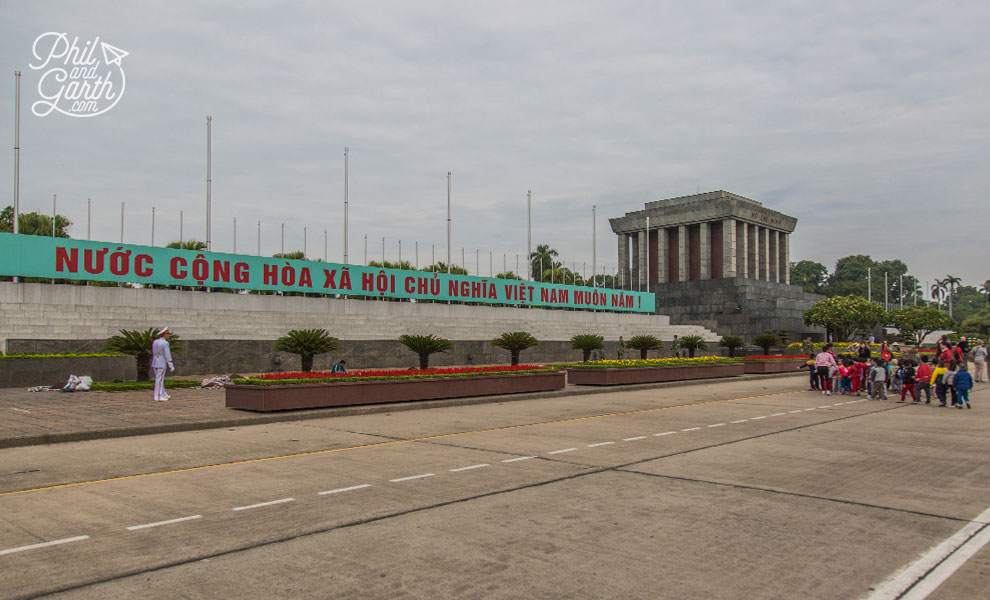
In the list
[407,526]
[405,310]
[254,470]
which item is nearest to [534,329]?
[405,310]

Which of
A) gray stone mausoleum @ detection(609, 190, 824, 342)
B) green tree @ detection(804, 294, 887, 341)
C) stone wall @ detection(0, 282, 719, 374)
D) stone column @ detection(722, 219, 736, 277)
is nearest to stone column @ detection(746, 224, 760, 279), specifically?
gray stone mausoleum @ detection(609, 190, 824, 342)

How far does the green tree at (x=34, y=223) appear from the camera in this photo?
143 ft

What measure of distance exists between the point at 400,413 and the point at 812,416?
403 inches

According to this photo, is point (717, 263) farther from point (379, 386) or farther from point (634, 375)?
point (379, 386)

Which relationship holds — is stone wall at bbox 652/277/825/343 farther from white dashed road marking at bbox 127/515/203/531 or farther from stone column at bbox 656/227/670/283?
white dashed road marking at bbox 127/515/203/531

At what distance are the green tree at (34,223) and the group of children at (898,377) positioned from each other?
39.5 meters

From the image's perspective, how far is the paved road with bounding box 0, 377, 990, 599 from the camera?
5.36m

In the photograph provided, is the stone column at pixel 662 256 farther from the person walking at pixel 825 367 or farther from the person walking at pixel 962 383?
the person walking at pixel 962 383

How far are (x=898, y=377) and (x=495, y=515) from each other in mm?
21308

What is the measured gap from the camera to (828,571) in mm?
5605

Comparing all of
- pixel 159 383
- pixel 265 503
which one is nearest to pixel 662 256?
pixel 159 383

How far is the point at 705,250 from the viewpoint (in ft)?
266

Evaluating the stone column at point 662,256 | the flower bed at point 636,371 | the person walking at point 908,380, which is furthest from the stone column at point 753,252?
the person walking at point 908,380

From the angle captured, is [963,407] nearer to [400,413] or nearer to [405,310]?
[400,413]
